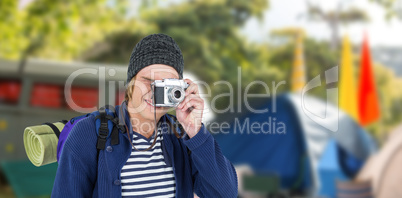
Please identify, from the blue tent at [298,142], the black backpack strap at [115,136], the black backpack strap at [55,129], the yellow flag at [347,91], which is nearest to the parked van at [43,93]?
the blue tent at [298,142]

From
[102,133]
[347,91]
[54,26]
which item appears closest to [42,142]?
[102,133]

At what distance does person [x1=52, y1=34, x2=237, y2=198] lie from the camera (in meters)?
0.91

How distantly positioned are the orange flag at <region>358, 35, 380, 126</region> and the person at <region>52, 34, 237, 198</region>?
407 cm

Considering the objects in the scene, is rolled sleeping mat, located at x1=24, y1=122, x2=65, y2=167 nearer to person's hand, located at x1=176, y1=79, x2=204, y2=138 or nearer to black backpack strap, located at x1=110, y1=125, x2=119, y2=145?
black backpack strap, located at x1=110, y1=125, x2=119, y2=145

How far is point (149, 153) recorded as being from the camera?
3.23 feet

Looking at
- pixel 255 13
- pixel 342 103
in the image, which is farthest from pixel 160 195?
pixel 255 13

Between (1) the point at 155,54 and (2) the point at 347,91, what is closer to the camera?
(1) the point at 155,54

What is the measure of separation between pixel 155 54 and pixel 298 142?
3.20 metres

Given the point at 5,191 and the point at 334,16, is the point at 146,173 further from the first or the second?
the point at 334,16

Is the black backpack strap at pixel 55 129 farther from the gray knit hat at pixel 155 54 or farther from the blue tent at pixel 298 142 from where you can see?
the blue tent at pixel 298 142

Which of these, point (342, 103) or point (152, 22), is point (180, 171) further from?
point (152, 22)

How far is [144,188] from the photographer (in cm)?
95

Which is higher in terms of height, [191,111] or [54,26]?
[54,26]

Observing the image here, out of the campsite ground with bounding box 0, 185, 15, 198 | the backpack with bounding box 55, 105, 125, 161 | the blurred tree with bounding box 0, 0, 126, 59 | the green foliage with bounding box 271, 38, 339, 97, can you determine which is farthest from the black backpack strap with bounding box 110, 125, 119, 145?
the green foliage with bounding box 271, 38, 339, 97
